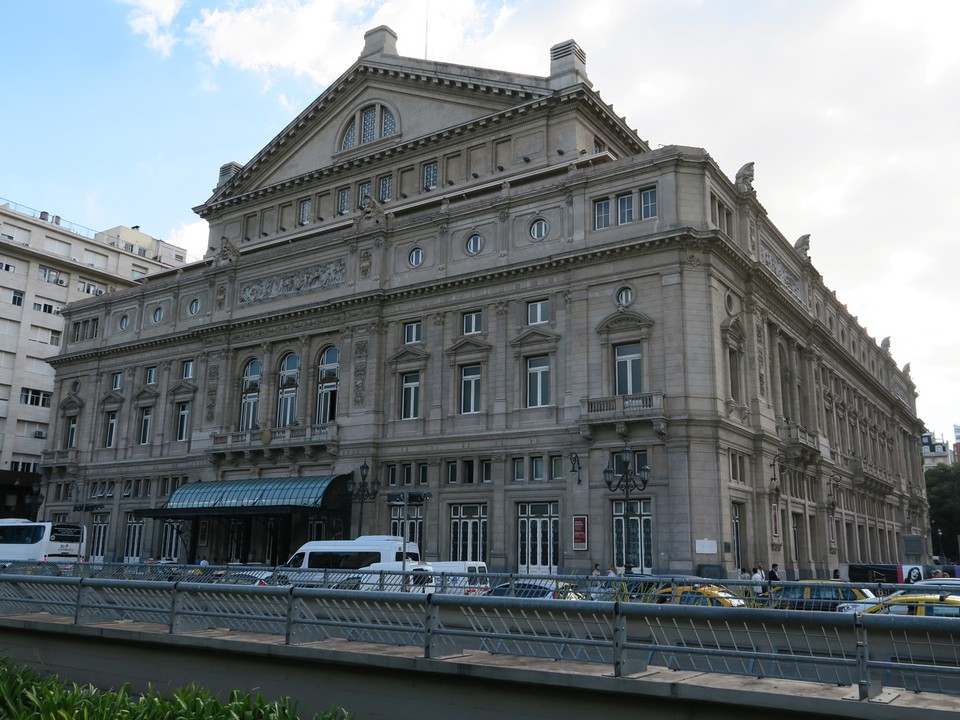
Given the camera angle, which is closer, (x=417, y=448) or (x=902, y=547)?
(x=417, y=448)

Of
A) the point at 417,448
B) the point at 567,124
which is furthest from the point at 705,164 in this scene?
the point at 417,448

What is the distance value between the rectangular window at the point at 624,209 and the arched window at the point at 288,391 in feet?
72.9

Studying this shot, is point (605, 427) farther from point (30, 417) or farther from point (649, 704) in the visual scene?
point (30, 417)

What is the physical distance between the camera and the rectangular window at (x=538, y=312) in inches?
1741

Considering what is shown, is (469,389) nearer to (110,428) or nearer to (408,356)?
(408,356)

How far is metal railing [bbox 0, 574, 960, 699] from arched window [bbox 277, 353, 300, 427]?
3671 centimetres

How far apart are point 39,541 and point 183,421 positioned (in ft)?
38.1

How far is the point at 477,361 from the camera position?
4556 centimetres

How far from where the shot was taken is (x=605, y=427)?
39875mm

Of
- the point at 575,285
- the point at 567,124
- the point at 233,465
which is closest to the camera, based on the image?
the point at 575,285

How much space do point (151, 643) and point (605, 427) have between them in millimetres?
→ 27665

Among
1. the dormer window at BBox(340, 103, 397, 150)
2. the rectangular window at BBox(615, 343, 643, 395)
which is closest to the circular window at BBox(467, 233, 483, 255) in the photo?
the rectangular window at BBox(615, 343, 643, 395)

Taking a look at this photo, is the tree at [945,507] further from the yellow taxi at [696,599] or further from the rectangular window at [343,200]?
the yellow taxi at [696,599]

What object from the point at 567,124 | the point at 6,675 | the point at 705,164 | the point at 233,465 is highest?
the point at 567,124
